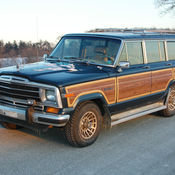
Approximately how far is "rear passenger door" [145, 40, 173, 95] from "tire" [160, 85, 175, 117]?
38 centimetres

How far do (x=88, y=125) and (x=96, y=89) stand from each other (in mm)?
669

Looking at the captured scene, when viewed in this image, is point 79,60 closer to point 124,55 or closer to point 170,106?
point 124,55

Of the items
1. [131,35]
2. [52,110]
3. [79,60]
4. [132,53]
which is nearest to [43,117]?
[52,110]

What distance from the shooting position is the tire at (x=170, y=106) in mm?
7691

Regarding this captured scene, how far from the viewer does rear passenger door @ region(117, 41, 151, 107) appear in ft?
20.2

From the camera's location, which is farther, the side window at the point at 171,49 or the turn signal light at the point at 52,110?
the side window at the point at 171,49

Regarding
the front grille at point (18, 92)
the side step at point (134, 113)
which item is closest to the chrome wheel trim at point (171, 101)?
the side step at point (134, 113)

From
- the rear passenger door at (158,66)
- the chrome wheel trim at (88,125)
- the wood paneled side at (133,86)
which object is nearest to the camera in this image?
the chrome wheel trim at (88,125)

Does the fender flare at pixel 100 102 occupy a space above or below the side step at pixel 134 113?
Answer: above

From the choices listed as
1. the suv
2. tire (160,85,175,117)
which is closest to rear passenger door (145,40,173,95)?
the suv

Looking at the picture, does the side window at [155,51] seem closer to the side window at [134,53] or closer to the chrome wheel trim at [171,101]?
the side window at [134,53]

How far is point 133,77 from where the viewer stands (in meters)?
6.41

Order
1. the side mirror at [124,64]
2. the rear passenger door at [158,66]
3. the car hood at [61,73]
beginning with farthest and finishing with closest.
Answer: the rear passenger door at [158,66] → the side mirror at [124,64] → the car hood at [61,73]

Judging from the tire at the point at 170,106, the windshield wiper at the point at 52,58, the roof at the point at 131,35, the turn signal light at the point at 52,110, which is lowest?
the tire at the point at 170,106
